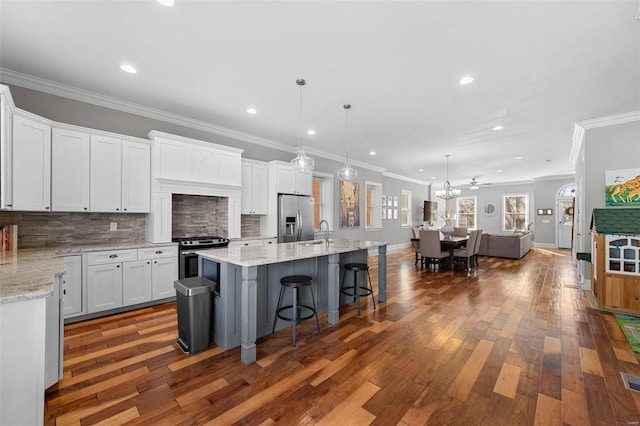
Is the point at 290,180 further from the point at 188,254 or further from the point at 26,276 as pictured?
the point at 26,276

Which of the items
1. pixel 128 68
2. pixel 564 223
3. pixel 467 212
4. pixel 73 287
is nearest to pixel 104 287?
pixel 73 287

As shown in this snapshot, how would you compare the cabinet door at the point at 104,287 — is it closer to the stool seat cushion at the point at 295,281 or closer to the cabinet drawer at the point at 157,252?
the cabinet drawer at the point at 157,252

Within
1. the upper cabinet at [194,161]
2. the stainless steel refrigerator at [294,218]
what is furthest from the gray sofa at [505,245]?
the upper cabinet at [194,161]

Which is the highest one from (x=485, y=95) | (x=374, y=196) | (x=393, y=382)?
(x=485, y=95)

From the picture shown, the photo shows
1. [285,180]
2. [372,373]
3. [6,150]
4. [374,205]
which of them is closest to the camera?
[372,373]

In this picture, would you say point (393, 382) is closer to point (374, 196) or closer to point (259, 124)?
point (259, 124)

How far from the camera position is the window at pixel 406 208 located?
10505 millimetres

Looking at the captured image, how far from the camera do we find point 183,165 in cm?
401

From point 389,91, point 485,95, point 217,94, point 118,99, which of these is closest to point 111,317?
point 118,99

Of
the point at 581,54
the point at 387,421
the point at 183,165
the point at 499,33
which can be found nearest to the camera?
the point at 387,421

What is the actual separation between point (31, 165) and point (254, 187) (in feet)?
9.56

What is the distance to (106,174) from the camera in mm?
3490

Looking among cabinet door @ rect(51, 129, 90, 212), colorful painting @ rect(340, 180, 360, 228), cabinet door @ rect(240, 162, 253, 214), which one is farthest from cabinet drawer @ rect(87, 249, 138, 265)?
colorful painting @ rect(340, 180, 360, 228)

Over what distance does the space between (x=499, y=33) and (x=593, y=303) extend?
415cm
